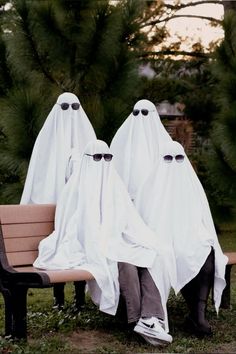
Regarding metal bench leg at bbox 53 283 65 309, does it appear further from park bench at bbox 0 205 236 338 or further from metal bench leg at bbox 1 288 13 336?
metal bench leg at bbox 1 288 13 336

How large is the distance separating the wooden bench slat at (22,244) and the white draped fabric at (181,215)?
0.88 m

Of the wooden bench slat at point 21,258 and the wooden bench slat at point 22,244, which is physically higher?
the wooden bench slat at point 22,244

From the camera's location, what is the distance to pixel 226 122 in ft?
31.7

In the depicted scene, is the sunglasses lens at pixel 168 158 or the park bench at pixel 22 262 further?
the sunglasses lens at pixel 168 158

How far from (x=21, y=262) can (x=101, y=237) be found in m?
0.66

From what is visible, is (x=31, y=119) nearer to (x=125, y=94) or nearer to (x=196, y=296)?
(x=125, y=94)

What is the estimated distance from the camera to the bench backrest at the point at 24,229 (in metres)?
6.59

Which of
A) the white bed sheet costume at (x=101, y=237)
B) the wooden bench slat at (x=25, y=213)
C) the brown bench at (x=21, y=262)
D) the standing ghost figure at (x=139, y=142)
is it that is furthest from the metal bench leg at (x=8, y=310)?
the standing ghost figure at (x=139, y=142)

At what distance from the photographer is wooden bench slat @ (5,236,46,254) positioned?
21.6 ft

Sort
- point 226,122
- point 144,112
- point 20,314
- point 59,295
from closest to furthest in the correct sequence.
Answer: point 20,314 → point 59,295 → point 144,112 → point 226,122

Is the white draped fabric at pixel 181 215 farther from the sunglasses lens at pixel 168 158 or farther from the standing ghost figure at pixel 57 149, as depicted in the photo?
the standing ghost figure at pixel 57 149

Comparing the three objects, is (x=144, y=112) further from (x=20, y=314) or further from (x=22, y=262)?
(x=20, y=314)

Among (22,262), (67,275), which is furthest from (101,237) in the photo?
(22,262)

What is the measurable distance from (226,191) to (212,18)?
19.3 ft
